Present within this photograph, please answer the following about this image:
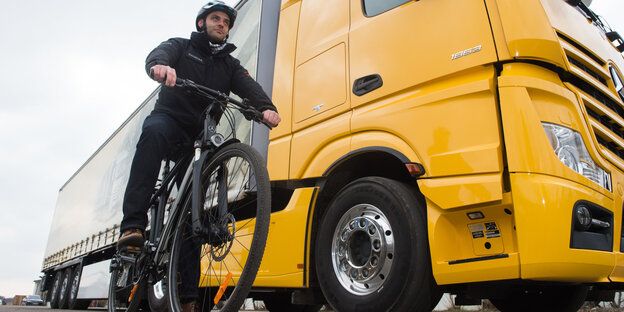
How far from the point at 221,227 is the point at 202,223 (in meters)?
0.14

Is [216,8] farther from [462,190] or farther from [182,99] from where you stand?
[462,190]

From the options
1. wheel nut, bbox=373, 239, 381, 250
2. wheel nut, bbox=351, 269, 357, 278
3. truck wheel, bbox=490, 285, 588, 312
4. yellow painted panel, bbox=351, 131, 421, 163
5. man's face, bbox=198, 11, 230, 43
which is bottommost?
truck wheel, bbox=490, 285, 588, 312

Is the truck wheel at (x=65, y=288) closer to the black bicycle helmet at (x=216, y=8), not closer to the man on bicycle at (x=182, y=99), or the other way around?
the man on bicycle at (x=182, y=99)

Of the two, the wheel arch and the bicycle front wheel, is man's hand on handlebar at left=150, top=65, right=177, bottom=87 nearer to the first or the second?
the bicycle front wheel

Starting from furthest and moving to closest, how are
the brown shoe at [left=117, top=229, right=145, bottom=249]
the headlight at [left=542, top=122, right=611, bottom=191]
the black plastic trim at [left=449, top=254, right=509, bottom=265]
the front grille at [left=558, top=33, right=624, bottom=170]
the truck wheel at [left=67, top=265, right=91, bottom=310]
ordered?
the truck wheel at [left=67, top=265, right=91, bottom=310]
the brown shoe at [left=117, top=229, right=145, bottom=249]
the front grille at [left=558, top=33, right=624, bottom=170]
the headlight at [left=542, top=122, right=611, bottom=191]
the black plastic trim at [left=449, top=254, right=509, bottom=265]

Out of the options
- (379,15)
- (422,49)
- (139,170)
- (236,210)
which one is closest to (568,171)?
(422,49)

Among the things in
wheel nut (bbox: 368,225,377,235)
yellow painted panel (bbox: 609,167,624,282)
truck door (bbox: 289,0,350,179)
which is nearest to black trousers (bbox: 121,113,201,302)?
truck door (bbox: 289,0,350,179)

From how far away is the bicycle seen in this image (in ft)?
8.81

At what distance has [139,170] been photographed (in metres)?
3.01

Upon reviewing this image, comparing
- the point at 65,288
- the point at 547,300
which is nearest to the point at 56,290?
the point at 65,288

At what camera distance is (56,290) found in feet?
39.0

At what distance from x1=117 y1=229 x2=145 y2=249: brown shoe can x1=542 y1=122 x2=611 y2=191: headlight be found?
2323 millimetres

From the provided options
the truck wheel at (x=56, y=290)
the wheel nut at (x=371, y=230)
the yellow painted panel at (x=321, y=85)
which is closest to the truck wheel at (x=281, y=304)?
the yellow painted panel at (x=321, y=85)

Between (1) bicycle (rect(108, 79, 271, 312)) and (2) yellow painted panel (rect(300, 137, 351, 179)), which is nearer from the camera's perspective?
(1) bicycle (rect(108, 79, 271, 312))
